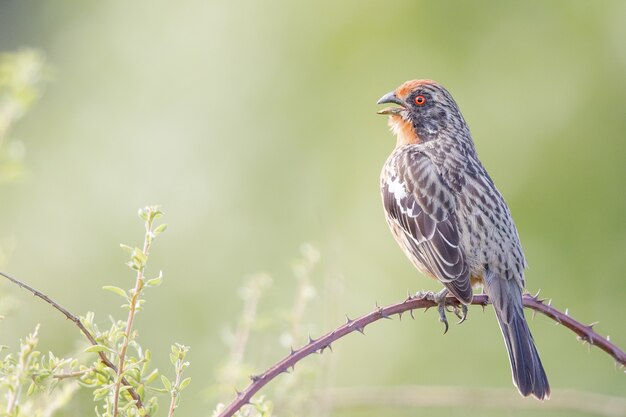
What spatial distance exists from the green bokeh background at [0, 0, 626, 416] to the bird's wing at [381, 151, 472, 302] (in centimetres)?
243

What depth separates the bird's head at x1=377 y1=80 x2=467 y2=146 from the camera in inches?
240

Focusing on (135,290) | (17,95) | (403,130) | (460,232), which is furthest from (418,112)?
(135,290)

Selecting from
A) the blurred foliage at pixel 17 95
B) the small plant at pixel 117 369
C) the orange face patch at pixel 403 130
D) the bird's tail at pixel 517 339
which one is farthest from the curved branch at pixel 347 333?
the orange face patch at pixel 403 130

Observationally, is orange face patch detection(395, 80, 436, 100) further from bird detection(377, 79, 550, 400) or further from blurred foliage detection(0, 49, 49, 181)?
blurred foliage detection(0, 49, 49, 181)

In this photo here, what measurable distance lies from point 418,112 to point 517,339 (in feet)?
5.53

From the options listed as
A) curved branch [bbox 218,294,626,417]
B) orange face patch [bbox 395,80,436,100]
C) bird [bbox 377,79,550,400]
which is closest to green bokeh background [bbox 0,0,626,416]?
orange face patch [bbox 395,80,436,100]

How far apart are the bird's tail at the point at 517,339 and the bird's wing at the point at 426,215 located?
0.19m

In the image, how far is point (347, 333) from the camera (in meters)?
A: 3.10

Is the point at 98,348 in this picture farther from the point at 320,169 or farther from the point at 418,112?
the point at 320,169

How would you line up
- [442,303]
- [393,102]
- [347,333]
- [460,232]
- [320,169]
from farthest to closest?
[320,169] → [393,102] → [460,232] → [442,303] → [347,333]

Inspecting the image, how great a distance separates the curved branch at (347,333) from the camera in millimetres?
2760

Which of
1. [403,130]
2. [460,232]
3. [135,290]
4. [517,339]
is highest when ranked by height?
[403,130]

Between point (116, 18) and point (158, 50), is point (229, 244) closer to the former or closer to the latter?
point (158, 50)

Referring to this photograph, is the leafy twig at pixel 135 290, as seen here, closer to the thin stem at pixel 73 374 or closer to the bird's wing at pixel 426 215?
the thin stem at pixel 73 374
